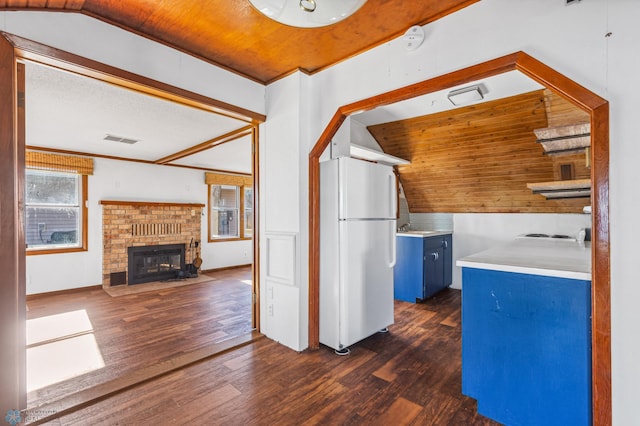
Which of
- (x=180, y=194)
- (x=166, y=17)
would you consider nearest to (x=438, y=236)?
(x=166, y=17)

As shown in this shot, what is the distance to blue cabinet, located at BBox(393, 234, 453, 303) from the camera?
409 centimetres

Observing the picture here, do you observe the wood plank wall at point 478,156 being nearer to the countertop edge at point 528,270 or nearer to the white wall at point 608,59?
the white wall at point 608,59

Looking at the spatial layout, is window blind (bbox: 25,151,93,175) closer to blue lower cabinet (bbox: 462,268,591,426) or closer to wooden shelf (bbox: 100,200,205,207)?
wooden shelf (bbox: 100,200,205,207)

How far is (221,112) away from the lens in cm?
272

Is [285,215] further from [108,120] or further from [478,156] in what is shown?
[478,156]

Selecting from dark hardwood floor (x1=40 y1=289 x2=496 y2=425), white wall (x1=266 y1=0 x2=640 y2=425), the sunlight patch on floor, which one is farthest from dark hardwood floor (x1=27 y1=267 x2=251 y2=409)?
white wall (x1=266 y1=0 x2=640 y2=425)

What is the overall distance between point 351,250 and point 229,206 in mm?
4952

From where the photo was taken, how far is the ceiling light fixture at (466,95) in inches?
111

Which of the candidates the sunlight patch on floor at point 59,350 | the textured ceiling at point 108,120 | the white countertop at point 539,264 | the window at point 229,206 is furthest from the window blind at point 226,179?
the white countertop at point 539,264

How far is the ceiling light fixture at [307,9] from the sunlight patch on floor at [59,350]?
2.76 metres

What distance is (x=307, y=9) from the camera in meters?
1.18

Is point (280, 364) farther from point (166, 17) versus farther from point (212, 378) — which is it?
point (166, 17)

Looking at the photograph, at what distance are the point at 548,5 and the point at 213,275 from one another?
6151mm

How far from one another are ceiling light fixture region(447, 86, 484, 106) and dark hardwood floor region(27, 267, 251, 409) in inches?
121
